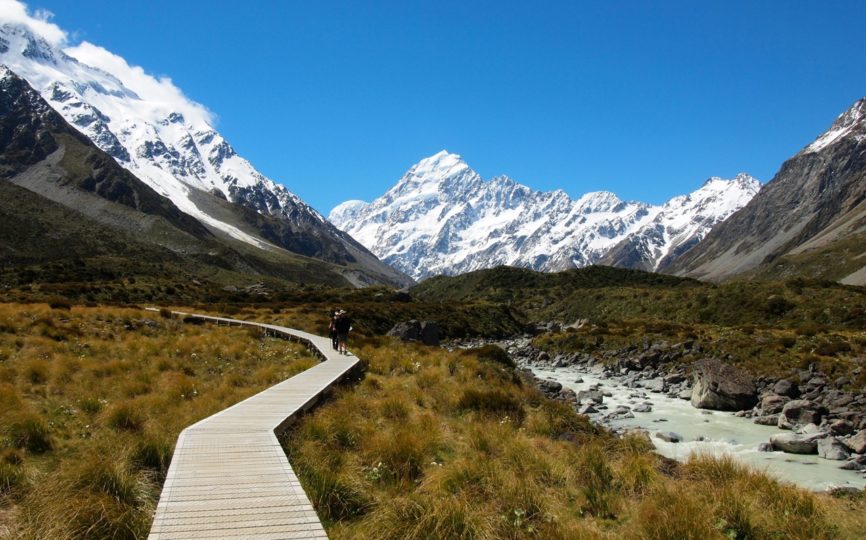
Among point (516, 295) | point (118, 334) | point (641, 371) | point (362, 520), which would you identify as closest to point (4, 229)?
point (516, 295)

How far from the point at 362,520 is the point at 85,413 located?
8.55m

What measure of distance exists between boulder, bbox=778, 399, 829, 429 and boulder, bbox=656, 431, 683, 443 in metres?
4.86

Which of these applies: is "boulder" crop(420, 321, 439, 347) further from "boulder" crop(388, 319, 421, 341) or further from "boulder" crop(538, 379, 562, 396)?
"boulder" crop(538, 379, 562, 396)

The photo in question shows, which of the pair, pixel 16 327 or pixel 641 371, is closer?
pixel 16 327

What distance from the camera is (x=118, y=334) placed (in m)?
27.1

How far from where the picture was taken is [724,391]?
25609mm

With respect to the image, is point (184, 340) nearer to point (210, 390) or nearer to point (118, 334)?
point (118, 334)

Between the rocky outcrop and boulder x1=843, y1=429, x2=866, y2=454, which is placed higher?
the rocky outcrop

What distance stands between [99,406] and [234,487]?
8002mm

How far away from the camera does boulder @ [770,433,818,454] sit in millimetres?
17531

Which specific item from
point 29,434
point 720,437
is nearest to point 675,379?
point 720,437

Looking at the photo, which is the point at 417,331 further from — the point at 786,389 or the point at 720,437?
the point at 720,437

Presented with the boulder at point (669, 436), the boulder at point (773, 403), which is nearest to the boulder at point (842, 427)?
the boulder at point (773, 403)

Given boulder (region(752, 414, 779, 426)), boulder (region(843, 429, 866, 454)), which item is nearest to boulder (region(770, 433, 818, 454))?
boulder (region(843, 429, 866, 454))
